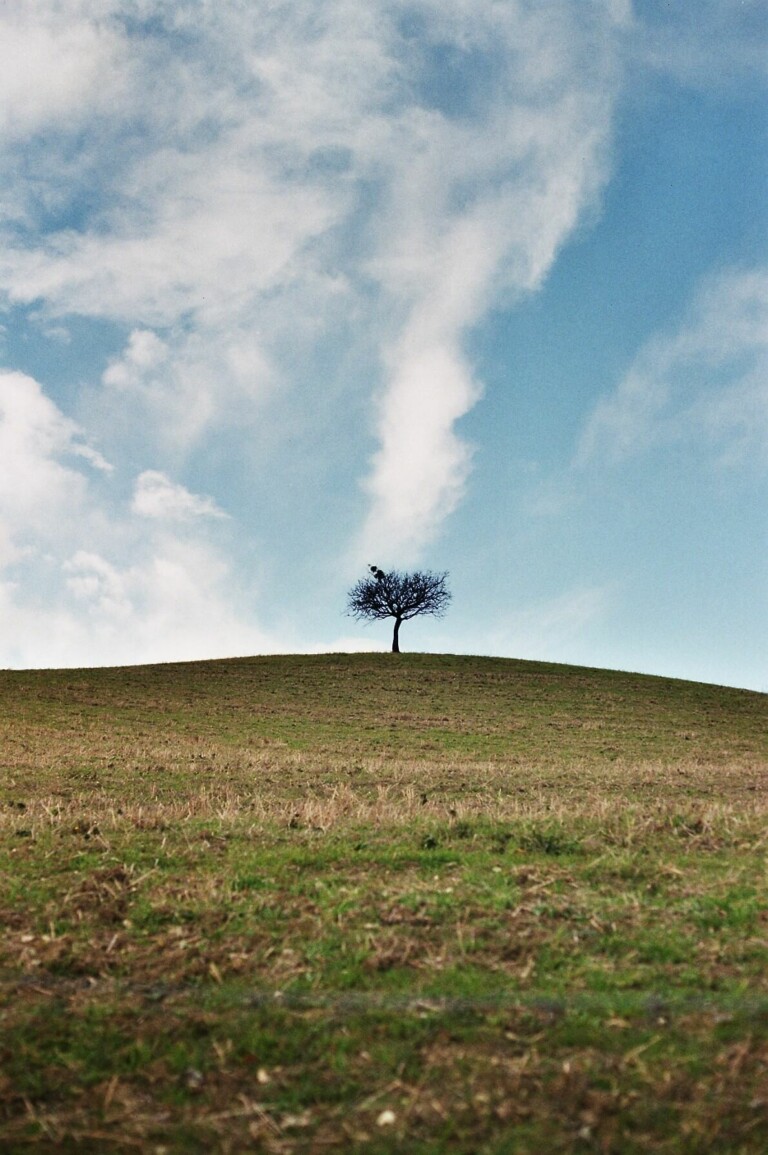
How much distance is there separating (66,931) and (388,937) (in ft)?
10.0

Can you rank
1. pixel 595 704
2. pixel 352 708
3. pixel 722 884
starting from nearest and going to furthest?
pixel 722 884
pixel 352 708
pixel 595 704

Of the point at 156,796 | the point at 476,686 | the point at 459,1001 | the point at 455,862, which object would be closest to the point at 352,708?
the point at 476,686

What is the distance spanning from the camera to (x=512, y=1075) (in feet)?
16.9

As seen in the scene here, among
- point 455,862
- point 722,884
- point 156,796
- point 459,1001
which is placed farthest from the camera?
point 156,796

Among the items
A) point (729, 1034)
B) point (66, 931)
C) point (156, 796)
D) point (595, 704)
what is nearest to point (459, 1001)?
point (729, 1034)

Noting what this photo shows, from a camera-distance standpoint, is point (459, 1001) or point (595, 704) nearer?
point (459, 1001)

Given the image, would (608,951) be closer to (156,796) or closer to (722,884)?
(722,884)

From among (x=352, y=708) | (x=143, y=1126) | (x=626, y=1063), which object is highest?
(x=352, y=708)

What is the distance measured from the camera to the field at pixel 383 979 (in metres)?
4.86

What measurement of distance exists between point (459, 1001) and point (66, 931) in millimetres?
3869

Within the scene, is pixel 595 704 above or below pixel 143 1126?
above

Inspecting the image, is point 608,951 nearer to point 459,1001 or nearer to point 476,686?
point 459,1001

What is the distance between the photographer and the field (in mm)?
4863

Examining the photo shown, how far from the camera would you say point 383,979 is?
6.46 metres
